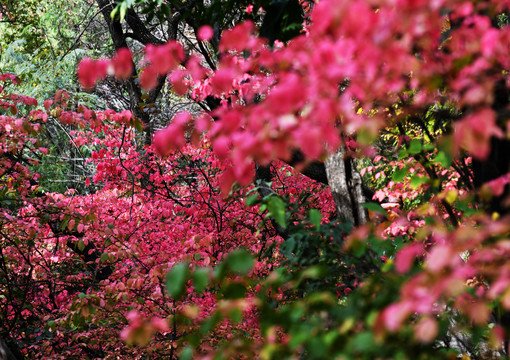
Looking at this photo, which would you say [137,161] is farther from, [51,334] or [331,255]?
[331,255]

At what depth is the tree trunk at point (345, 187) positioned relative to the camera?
3.56 metres

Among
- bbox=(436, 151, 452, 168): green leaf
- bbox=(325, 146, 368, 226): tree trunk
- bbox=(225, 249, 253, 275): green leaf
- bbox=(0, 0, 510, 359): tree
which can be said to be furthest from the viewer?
bbox=(325, 146, 368, 226): tree trunk

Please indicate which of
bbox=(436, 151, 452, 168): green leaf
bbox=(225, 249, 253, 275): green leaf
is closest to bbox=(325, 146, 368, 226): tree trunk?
bbox=(436, 151, 452, 168): green leaf

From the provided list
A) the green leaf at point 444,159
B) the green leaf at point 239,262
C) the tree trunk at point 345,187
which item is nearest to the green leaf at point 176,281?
the green leaf at point 239,262

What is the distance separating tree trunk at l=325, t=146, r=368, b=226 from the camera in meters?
3.56

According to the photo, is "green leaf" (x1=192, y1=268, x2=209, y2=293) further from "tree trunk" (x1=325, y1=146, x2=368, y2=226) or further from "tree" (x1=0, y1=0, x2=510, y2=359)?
"tree trunk" (x1=325, y1=146, x2=368, y2=226)

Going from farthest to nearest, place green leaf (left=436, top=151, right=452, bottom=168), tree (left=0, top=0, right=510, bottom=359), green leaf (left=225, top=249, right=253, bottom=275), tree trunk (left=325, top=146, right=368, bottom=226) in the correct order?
tree trunk (left=325, top=146, right=368, bottom=226), green leaf (left=436, top=151, right=452, bottom=168), green leaf (left=225, top=249, right=253, bottom=275), tree (left=0, top=0, right=510, bottom=359)

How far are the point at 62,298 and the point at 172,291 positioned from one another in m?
5.35

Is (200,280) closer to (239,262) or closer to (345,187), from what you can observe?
(239,262)

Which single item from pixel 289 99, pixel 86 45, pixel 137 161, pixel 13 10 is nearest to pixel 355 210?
pixel 289 99

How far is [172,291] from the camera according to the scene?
141 cm

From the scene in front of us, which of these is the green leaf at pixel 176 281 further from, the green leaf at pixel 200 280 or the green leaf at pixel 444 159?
the green leaf at pixel 444 159

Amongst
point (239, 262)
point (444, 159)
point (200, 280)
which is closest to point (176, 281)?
point (200, 280)

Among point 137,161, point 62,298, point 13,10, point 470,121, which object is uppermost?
point 13,10
